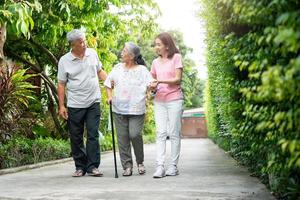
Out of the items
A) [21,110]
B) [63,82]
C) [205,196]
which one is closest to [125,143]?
[63,82]

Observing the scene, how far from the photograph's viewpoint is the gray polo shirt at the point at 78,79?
6.73m

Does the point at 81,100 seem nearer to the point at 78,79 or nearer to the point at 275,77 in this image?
the point at 78,79

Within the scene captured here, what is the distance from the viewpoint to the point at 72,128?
682 cm

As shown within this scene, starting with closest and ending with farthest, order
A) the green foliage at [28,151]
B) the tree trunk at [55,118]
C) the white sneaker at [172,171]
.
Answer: the white sneaker at [172,171]
the green foliage at [28,151]
the tree trunk at [55,118]

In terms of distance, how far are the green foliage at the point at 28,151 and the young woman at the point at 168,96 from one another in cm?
302

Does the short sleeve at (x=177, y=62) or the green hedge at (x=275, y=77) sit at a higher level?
the short sleeve at (x=177, y=62)

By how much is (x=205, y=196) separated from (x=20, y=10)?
3.07 m

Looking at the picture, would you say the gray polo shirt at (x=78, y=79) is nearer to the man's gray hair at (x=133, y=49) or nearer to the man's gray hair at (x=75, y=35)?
the man's gray hair at (x=75, y=35)

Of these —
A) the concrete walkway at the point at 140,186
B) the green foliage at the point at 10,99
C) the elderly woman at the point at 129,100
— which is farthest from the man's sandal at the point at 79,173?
the green foliage at the point at 10,99

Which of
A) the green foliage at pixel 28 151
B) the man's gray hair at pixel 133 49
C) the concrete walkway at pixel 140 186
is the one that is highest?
the man's gray hair at pixel 133 49

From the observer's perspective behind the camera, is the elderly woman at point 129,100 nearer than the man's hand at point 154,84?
No

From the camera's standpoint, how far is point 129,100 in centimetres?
673

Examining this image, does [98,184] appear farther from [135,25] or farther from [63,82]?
[135,25]

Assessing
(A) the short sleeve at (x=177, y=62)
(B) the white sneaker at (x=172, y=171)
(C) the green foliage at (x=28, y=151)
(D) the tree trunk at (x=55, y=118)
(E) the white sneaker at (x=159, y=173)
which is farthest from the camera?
(D) the tree trunk at (x=55, y=118)
